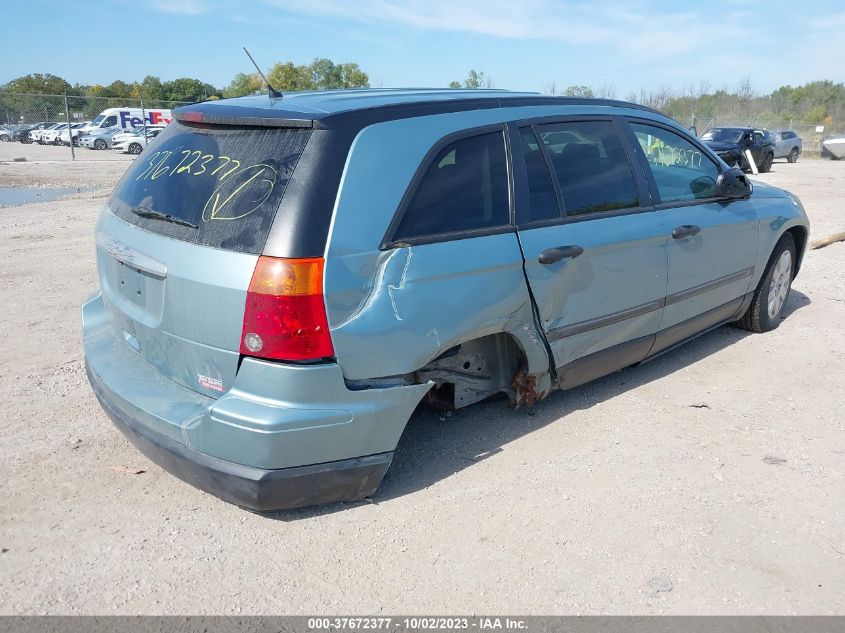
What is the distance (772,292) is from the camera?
5590 mm

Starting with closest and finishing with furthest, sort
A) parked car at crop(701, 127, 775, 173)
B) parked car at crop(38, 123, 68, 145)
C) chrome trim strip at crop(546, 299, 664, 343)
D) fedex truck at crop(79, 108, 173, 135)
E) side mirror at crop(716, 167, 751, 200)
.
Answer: chrome trim strip at crop(546, 299, 664, 343), side mirror at crop(716, 167, 751, 200), parked car at crop(701, 127, 775, 173), fedex truck at crop(79, 108, 173, 135), parked car at crop(38, 123, 68, 145)

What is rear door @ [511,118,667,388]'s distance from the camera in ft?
11.8

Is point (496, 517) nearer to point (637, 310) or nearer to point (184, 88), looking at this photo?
point (637, 310)

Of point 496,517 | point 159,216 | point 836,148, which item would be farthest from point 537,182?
point 836,148

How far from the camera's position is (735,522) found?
3141 mm

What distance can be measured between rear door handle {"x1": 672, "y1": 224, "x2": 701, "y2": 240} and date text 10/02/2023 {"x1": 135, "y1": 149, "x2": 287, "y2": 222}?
8.42 ft

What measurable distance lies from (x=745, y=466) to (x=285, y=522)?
7.68 ft

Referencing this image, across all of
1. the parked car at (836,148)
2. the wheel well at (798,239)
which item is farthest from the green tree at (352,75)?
the wheel well at (798,239)

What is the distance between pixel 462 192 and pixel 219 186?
3.63 feet

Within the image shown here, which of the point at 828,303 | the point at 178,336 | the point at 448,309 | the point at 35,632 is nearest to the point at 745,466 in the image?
the point at 448,309

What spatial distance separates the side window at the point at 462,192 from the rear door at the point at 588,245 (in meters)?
0.13

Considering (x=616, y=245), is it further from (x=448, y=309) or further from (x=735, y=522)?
(x=735, y=522)

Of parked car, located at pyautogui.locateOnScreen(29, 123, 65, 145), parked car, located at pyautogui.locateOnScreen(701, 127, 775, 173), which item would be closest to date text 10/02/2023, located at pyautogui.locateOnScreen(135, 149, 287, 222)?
parked car, located at pyautogui.locateOnScreen(701, 127, 775, 173)

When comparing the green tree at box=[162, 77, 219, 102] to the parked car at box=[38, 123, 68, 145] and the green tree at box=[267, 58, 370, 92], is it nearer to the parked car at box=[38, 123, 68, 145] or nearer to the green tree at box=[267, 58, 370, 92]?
the green tree at box=[267, 58, 370, 92]
